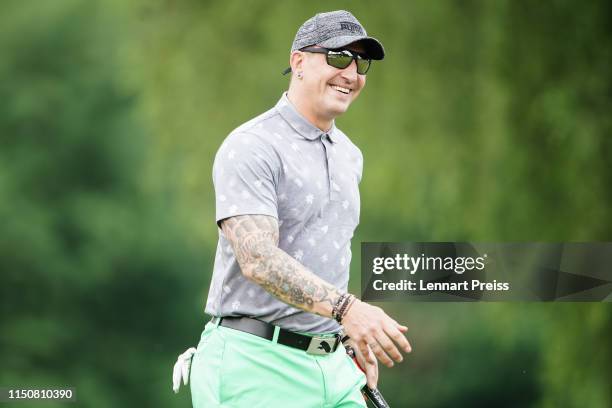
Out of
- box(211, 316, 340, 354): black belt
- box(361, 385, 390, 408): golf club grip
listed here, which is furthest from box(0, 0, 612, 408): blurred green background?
box(211, 316, 340, 354): black belt

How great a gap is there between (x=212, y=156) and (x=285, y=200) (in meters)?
2.19

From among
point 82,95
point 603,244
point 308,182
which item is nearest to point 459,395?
point 603,244

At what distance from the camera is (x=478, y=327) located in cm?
518

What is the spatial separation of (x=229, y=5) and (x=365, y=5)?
2.16 feet

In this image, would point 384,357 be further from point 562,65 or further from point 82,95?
point 562,65

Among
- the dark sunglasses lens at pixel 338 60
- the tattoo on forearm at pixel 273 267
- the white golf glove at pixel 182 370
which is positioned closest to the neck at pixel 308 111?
the dark sunglasses lens at pixel 338 60

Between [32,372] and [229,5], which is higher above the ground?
[229,5]

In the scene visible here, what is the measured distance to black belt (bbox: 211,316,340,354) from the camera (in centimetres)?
284

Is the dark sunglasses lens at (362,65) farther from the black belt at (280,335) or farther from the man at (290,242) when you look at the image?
the black belt at (280,335)

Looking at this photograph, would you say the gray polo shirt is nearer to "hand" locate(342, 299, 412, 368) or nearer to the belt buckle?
the belt buckle

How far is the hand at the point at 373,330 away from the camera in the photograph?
2.41 meters

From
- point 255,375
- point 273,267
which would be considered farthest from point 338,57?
point 255,375

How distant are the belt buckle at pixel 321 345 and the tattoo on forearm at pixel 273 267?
0.34 m

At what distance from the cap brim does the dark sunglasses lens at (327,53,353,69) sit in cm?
3
